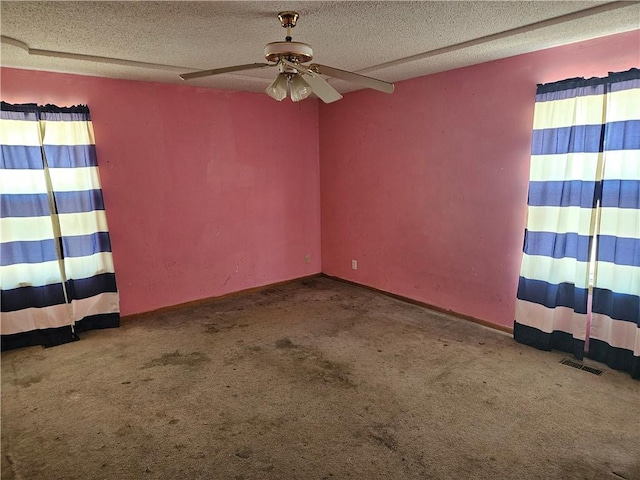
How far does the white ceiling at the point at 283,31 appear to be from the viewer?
218 centimetres

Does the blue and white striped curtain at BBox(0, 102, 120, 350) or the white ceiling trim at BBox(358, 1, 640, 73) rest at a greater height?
the white ceiling trim at BBox(358, 1, 640, 73)

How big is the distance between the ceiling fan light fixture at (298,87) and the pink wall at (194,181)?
2249 millimetres

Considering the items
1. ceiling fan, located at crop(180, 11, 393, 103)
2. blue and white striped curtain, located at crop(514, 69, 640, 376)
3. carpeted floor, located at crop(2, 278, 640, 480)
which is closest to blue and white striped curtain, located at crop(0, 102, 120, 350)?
carpeted floor, located at crop(2, 278, 640, 480)

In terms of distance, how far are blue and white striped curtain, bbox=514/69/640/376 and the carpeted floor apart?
0.29 m

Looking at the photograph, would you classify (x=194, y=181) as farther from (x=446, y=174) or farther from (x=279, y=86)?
(x=446, y=174)

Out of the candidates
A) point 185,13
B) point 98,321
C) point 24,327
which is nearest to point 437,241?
point 185,13

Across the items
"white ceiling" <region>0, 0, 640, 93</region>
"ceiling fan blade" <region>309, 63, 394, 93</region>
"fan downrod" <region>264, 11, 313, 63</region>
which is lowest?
"ceiling fan blade" <region>309, 63, 394, 93</region>

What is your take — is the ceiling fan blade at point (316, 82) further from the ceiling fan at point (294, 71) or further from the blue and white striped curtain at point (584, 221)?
the blue and white striped curtain at point (584, 221)

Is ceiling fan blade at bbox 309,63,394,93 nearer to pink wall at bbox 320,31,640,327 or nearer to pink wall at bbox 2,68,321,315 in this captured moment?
pink wall at bbox 320,31,640,327

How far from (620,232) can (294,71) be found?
2448 mm

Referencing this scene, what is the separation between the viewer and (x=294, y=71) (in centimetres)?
224

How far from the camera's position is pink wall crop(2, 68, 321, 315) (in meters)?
3.86

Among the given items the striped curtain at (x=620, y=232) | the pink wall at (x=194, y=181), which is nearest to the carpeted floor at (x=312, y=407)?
the striped curtain at (x=620, y=232)

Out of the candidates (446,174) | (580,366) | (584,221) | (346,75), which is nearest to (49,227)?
(346,75)
